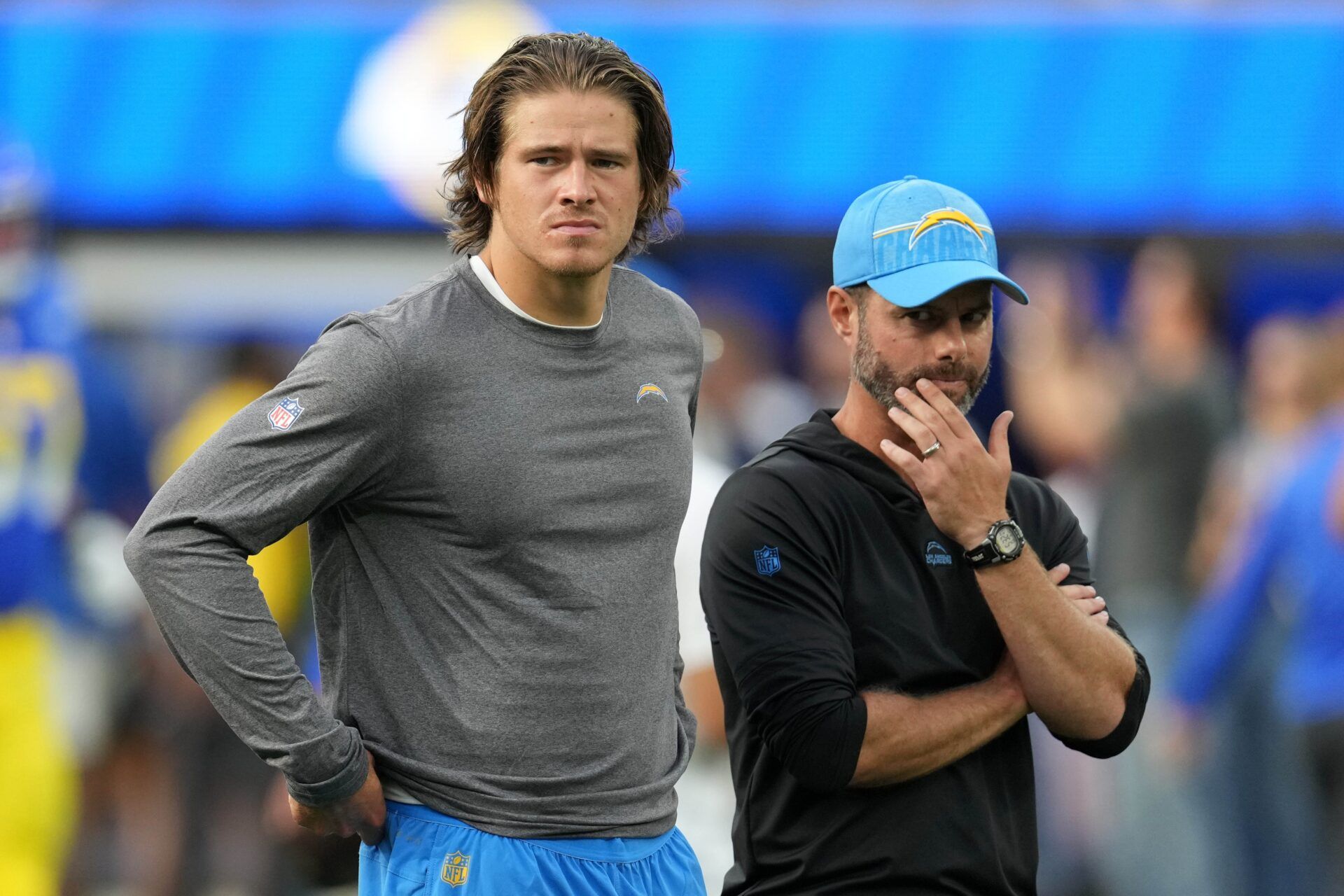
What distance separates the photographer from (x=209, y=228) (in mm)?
10203

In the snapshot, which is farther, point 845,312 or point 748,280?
point 748,280

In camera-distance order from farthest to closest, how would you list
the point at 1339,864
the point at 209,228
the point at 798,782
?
the point at 209,228
the point at 1339,864
the point at 798,782

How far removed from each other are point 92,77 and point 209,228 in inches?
58.2

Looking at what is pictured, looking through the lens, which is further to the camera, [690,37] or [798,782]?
[690,37]

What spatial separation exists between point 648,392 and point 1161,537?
4.90 meters

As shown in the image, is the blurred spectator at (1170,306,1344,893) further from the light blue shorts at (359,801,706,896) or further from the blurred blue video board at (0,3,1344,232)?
the light blue shorts at (359,801,706,896)

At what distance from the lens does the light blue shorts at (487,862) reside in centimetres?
282

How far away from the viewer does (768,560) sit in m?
2.92

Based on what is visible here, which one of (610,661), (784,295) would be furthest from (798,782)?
(784,295)

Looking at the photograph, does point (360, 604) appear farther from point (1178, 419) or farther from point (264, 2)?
point (264, 2)

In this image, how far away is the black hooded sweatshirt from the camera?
2.82m

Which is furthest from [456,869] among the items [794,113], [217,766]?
[794,113]

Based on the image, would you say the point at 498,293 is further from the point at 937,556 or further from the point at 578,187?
the point at 937,556

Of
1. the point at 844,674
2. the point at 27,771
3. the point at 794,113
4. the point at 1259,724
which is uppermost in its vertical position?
the point at 794,113
